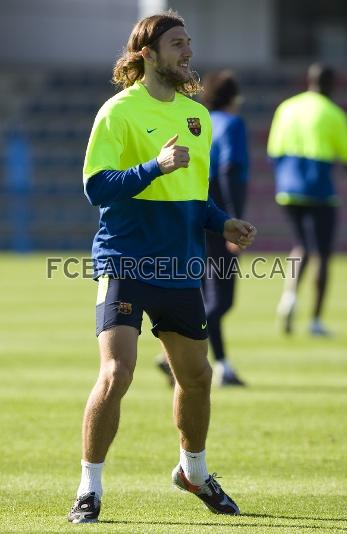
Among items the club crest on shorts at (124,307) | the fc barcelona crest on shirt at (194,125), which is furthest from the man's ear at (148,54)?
the club crest on shorts at (124,307)

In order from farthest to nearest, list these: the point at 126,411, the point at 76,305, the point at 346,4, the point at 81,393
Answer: the point at 346,4 < the point at 76,305 < the point at 81,393 < the point at 126,411

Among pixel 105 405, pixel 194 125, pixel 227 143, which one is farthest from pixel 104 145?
pixel 227 143

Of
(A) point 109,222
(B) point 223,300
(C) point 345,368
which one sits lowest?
(C) point 345,368

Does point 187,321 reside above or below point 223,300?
above

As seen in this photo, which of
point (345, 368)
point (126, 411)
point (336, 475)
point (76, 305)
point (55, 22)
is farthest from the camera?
point (55, 22)

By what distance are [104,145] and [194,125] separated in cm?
51

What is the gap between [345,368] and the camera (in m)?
11.8

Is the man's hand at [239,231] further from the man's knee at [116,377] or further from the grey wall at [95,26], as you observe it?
the grey wall at [95,26]

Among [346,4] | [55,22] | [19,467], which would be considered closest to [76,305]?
[19,467]

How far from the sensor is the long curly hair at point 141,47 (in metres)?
6.22

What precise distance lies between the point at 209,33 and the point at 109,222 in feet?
104

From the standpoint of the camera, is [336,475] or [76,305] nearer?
[336,475]

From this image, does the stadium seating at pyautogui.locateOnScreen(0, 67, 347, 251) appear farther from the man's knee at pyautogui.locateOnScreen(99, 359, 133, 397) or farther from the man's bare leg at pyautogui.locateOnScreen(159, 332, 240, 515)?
the man's knee at pyautogui.locateOnScreen(99, 359, 133, 397)

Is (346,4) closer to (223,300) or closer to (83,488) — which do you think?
(223,300)
